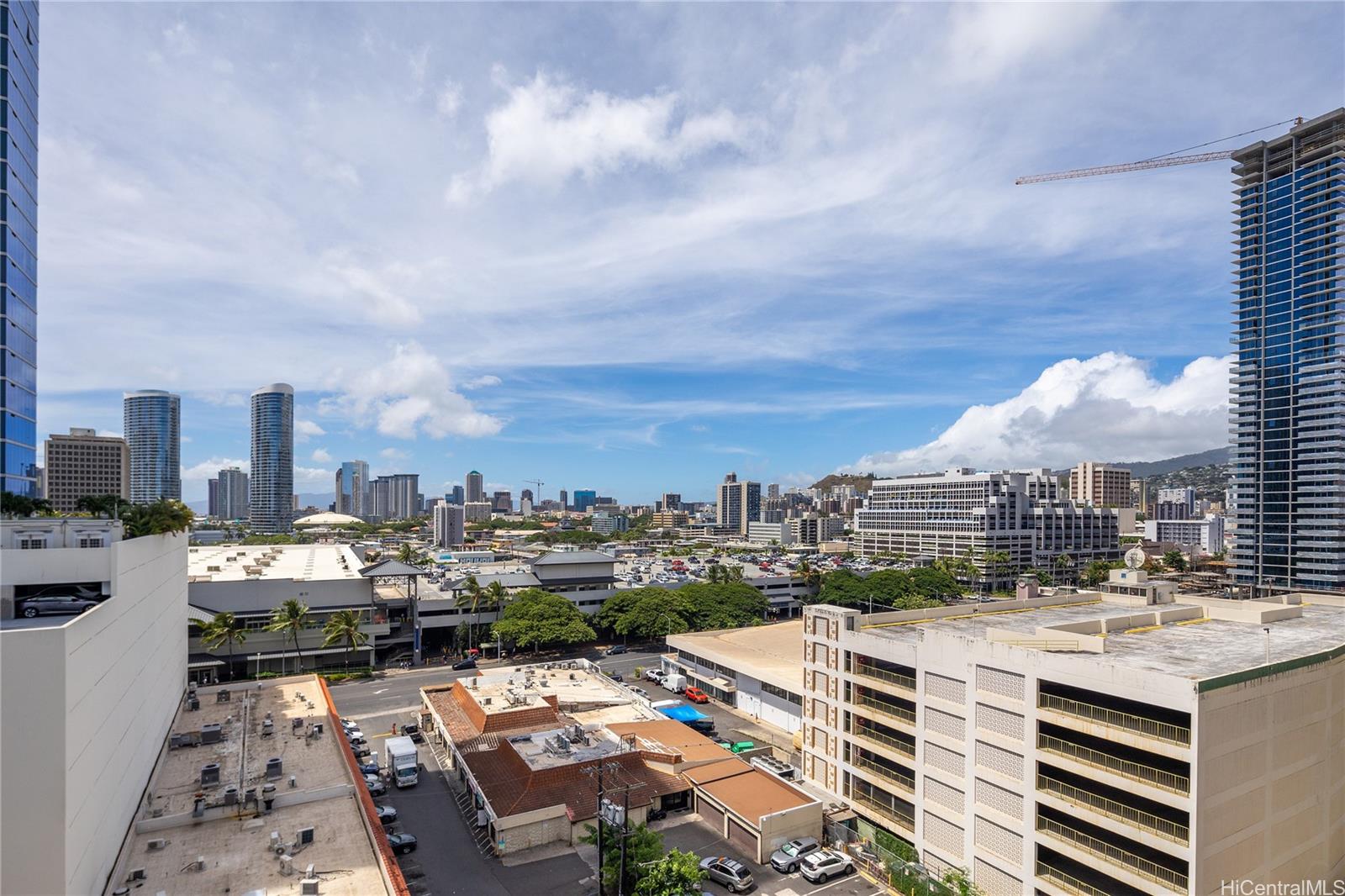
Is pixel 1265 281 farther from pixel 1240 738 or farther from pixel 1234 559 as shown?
pixel 1240 738

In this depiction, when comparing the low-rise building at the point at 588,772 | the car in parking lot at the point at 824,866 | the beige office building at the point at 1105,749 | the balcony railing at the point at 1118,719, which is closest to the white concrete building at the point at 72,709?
the low-rise building at the point at 588,772

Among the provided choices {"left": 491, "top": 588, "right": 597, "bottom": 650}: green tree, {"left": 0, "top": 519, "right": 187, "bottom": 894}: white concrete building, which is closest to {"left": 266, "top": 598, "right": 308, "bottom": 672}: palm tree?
{"left": 491, "top": 588, "right": 597, "bottom": 650}: green tree

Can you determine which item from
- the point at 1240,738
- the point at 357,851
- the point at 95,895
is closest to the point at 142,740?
the point at 95,895

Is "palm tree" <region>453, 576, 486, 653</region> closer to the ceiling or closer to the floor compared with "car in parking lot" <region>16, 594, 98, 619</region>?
closer to the floor

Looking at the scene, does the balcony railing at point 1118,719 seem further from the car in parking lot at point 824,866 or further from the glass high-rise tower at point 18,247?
the glass high-rise tower at point 18,247

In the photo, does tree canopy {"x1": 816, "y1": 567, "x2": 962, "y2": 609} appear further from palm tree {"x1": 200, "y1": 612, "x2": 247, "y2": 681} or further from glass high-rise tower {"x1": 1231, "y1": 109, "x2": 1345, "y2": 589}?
palm tree {"x1": 200, "y1": 612, "x2": 247, "y2": 681}

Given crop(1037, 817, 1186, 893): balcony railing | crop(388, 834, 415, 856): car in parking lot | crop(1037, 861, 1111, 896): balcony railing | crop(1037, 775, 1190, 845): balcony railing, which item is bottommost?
crop(388, 834, 415, 856): car in parking lot
